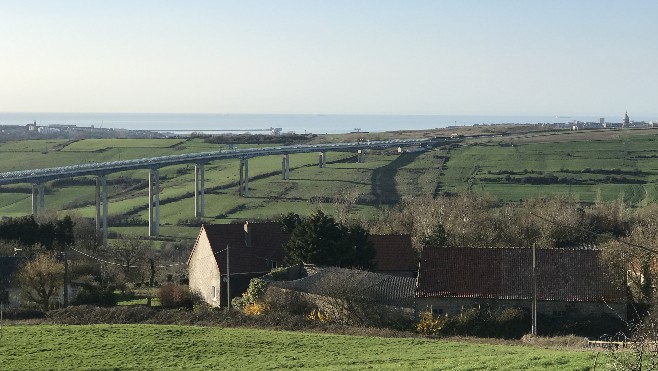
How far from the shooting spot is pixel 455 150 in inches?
3947

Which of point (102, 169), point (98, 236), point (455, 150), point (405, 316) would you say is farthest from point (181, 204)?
point (405, 316)

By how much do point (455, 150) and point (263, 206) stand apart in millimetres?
32444

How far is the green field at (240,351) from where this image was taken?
21156 mm

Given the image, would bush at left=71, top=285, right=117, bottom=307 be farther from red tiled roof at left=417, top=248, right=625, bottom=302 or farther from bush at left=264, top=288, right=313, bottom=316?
red tiled roof at left=417, top=248, right=625, bottom=302

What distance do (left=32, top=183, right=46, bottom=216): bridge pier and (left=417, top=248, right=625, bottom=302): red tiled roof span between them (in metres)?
42.7

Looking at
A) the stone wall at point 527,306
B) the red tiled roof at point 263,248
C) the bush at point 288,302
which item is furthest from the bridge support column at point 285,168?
the stone wall at point 527,306

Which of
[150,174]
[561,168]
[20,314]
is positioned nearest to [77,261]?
[20,314]

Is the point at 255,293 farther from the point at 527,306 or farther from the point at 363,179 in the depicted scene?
the point at 363,179

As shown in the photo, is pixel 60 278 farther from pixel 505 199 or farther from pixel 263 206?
pixel 505 199

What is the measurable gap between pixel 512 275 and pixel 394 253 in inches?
387

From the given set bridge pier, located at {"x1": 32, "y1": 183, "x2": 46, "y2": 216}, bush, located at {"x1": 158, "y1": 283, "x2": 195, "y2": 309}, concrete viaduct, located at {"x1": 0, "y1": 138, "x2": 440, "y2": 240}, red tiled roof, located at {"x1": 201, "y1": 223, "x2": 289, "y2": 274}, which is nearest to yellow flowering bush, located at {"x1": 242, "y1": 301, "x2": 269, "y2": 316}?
bush, located at {"x1": 158, "y1": 283, "x2": 195, "y2": 309}

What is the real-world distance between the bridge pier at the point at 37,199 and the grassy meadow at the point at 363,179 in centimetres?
210

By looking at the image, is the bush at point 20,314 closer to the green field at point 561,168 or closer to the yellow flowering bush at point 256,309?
the yellow flowering bush at point 256,309

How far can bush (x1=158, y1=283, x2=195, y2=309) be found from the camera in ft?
124
